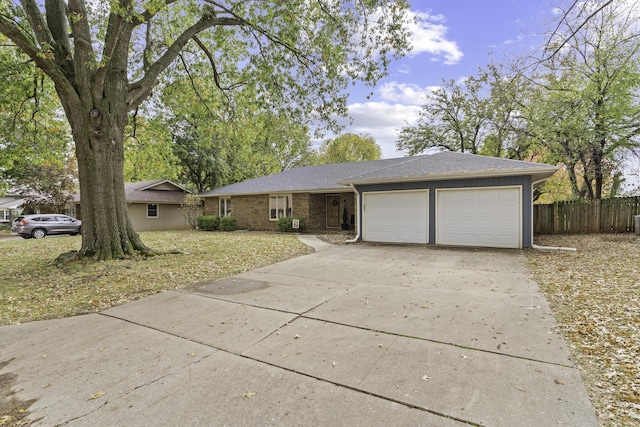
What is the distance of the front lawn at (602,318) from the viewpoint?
8.30ft

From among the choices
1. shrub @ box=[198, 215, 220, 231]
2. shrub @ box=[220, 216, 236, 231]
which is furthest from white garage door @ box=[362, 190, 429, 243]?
shrub @ box=[198, 215, 220, 231]

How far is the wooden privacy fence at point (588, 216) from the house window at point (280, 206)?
12097 mm

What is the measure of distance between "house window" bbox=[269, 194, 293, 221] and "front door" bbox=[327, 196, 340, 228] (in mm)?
2180

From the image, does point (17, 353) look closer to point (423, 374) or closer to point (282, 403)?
point (282, 403)

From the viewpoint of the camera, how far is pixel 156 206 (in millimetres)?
23375

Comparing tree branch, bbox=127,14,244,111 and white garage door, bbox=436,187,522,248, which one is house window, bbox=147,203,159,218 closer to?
tree branch, bbox=127,14,244,111

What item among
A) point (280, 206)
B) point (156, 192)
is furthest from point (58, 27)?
point (156, 192)

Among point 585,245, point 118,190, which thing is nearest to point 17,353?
point 118,190

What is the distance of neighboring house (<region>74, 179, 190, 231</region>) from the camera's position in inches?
872

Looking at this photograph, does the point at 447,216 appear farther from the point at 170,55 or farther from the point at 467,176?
the point at 170,55

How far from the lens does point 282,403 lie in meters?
2.52

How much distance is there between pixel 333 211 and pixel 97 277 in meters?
13.1

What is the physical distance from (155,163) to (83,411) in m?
14.1

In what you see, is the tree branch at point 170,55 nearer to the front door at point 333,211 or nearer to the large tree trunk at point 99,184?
the large tree trunk at point 99,184
